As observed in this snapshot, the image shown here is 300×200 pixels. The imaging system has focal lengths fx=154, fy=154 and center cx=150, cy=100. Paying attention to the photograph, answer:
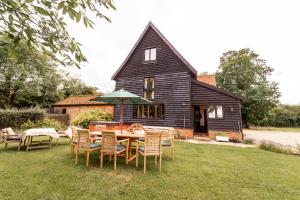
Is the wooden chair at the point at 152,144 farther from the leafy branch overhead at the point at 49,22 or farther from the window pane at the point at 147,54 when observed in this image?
the window pane at the point at 147,54

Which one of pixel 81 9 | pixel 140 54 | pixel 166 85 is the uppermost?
pixel 140 54

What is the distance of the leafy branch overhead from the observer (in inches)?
53.2

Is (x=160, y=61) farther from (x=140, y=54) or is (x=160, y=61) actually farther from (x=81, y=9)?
(x=81, y=9)

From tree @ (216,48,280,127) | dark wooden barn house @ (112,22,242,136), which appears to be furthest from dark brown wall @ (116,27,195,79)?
tree @ (216,48,280,127)

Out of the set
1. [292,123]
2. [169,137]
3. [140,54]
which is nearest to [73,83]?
[140,54]

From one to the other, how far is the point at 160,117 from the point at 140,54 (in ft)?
19.0

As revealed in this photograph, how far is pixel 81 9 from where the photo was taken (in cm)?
164

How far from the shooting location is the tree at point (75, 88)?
31.7 metres

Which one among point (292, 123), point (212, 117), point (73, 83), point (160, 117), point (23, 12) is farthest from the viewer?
point (73, 83)

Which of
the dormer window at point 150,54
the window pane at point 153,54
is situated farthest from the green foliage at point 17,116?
the window pane at point 153,54

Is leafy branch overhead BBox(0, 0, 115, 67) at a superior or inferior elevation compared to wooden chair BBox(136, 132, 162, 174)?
superior

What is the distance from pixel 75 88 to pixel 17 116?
20.9 meters

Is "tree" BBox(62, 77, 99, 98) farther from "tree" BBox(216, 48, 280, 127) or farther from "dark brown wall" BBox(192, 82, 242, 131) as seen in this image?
"dark brown wall" BBox(192, 82, 242, 131)

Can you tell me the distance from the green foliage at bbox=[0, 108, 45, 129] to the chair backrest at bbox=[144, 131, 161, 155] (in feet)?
43.3
